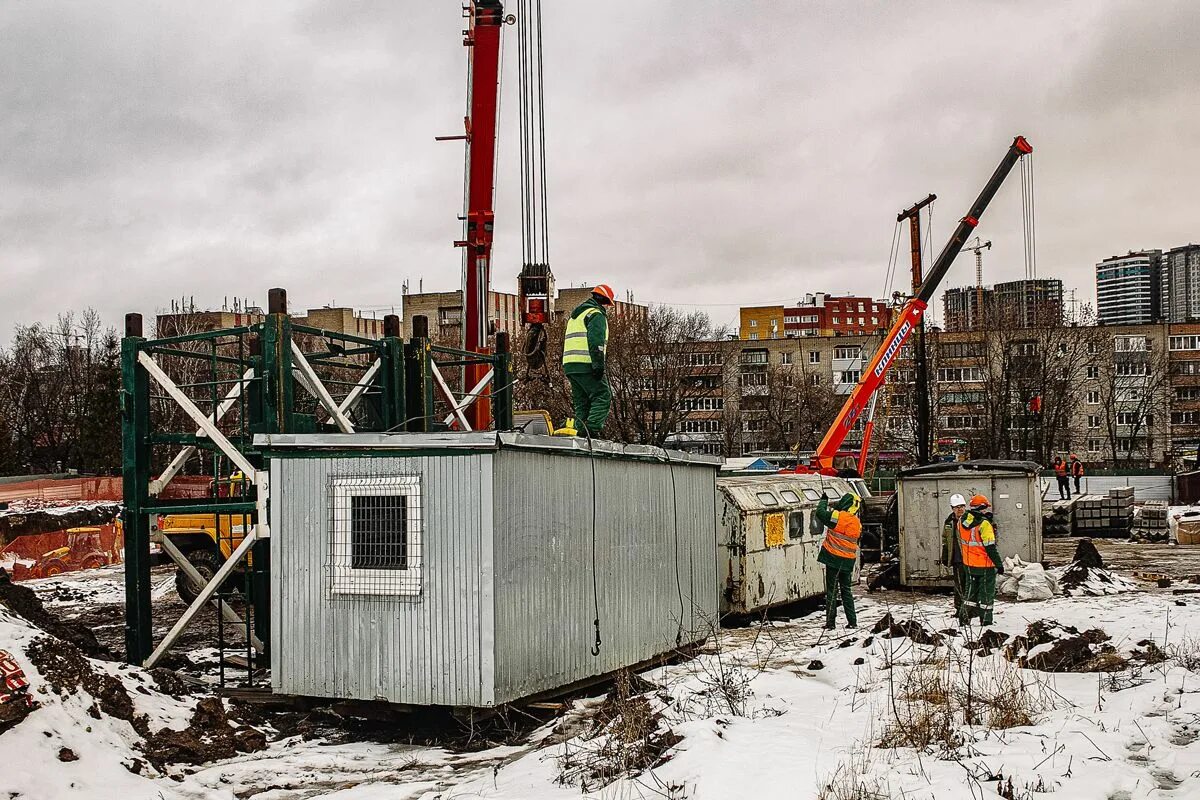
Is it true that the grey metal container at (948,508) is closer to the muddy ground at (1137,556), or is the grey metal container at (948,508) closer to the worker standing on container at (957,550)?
the worker standing on container at (957,550)

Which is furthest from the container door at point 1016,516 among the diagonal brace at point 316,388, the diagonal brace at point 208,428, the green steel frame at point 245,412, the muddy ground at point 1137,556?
the diagonal brace at point 208,428

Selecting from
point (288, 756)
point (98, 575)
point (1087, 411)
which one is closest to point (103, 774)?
point (288, 756)

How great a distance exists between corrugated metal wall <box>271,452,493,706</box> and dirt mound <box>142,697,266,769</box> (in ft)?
1.67

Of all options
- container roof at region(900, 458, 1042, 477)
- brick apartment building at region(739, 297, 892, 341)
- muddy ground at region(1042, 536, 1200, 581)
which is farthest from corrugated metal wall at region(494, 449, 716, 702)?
brick apartment building at region(739, 297, 892, 341)

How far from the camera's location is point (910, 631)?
12547 millimetres

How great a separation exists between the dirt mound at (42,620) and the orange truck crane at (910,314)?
15.3 metres

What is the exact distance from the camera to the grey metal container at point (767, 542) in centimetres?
1527

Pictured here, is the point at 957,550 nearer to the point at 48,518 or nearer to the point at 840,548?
the point at 840,548

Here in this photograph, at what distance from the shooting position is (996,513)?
59.4ft

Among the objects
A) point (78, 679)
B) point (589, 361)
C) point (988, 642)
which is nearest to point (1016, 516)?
point (988, 642)

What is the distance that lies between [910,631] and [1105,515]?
19.9 meters

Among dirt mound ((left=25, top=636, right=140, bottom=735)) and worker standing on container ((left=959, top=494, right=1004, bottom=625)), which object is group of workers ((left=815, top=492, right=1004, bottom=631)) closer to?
worker standing on container ((left=959, top=494, right=1004, bottom=625))

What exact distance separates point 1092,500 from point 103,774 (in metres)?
27.8

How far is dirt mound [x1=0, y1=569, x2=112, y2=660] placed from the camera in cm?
1102
